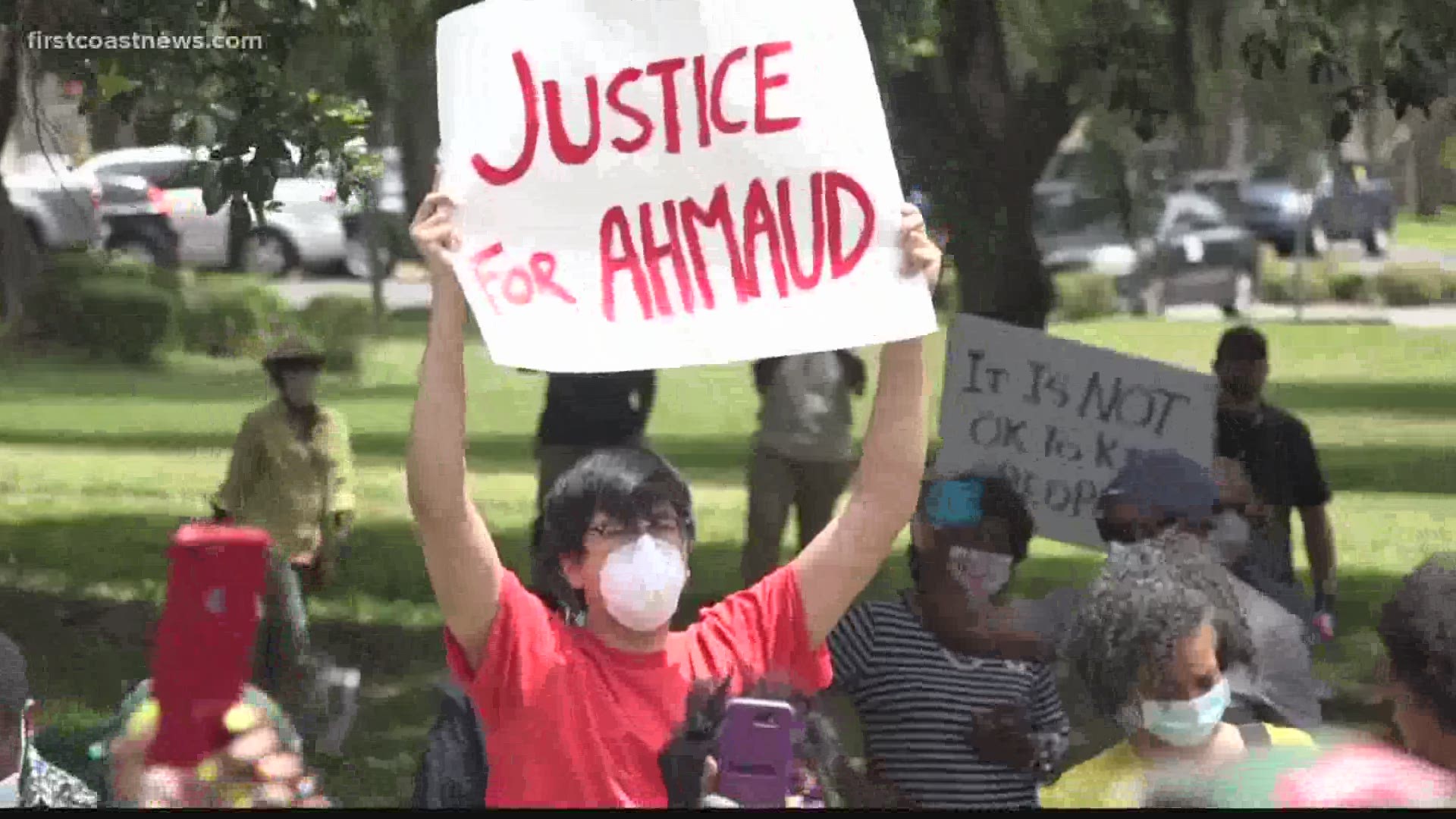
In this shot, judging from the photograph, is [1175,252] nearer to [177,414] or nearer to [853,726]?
[177,414]

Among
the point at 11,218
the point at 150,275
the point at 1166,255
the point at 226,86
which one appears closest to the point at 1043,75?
the point at 226,86

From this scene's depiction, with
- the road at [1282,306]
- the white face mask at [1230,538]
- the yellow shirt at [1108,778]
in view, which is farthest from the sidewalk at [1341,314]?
the yellow shirt at [1108,778]

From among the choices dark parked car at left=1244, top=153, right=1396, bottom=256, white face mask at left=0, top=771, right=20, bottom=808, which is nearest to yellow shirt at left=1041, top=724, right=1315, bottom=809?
white face mask at left=0, top=771, right=20, bottom=808

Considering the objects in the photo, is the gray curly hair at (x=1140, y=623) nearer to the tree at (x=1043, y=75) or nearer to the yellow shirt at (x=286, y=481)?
the tree at (x=1043, y=75)

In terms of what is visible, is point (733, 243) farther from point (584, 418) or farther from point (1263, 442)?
point (584, 418)

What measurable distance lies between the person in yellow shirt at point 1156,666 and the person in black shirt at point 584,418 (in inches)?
209

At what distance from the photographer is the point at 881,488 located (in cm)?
367

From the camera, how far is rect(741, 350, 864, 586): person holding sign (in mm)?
9617

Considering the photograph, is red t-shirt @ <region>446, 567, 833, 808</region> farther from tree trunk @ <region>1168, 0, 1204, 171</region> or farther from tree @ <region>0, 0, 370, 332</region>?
tree trunk @ <region>1168, 0, 1204, 171</region>

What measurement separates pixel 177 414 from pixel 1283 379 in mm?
9047

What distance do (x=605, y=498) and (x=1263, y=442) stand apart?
14.2 ft

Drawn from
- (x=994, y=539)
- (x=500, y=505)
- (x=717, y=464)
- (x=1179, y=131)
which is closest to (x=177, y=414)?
(x=717, y=464)

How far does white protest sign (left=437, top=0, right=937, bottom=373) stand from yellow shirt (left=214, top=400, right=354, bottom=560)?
5171 millimetres

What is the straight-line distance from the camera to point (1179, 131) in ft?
33.5
